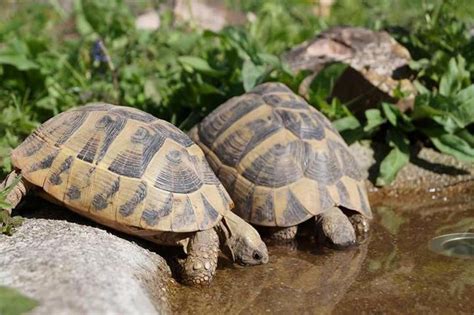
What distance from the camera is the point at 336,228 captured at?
4.14 m

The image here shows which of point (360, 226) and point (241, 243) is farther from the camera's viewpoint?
point (360, 226)

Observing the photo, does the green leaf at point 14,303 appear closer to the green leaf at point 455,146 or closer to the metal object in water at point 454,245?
the metal object in water at point 454,245

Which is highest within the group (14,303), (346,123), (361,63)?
(14,303)

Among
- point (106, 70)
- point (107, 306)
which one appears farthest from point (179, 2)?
point (107, 306)

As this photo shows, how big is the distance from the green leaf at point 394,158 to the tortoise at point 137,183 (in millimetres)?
1560

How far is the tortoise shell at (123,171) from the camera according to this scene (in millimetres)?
3627

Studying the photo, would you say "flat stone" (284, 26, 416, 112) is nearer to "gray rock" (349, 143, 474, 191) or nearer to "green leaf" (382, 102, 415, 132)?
"green leaf" (382, 102, 415, 132)

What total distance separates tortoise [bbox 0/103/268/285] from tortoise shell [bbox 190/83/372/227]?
0.34m

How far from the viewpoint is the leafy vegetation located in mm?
5254

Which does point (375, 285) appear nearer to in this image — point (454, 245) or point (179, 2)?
point (454, 245)

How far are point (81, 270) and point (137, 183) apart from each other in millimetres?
725

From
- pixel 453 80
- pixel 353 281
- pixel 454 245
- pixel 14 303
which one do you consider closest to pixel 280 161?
pixel 353 281

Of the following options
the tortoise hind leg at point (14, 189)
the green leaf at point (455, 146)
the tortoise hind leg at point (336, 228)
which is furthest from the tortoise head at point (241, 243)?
the green leaf at point (455, 146)

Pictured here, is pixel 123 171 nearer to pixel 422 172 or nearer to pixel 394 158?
pixel 394 158
